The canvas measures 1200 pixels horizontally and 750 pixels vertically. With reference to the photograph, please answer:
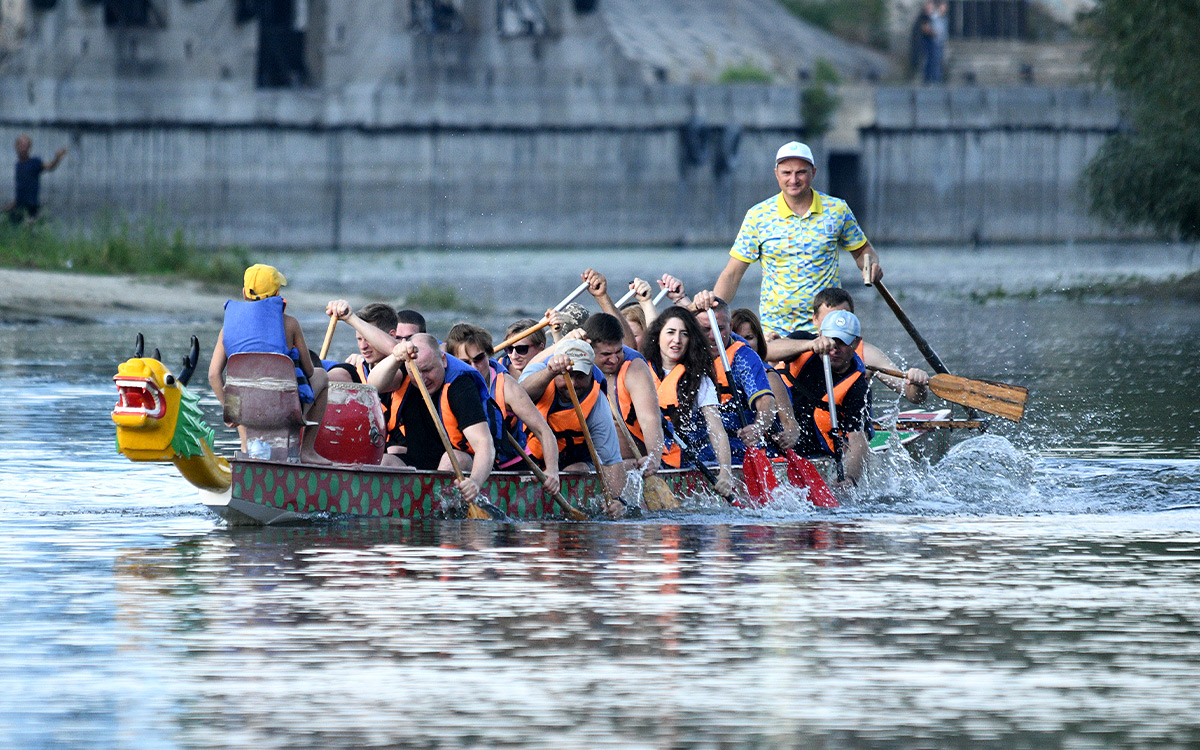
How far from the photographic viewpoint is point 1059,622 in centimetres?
841

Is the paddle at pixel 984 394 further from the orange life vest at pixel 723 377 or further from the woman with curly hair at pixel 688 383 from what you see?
the woman with curly hair at pixel 688 383

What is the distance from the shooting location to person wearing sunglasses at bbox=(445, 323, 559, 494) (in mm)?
11094

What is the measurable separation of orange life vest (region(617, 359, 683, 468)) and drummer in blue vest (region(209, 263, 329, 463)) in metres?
1.68

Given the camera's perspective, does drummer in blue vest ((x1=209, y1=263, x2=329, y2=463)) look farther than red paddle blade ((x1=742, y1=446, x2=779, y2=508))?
No

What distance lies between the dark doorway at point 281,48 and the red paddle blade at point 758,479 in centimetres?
3911

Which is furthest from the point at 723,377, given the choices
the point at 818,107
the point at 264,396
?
the point at 818,107

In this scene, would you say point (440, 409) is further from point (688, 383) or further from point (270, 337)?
point (688, 383)

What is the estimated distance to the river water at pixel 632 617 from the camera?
6.74m

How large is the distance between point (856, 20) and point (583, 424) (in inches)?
2266

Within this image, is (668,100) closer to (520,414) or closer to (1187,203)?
(1187,203)

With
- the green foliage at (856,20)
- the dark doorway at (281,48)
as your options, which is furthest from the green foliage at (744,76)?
the dark doorway at (281,48)

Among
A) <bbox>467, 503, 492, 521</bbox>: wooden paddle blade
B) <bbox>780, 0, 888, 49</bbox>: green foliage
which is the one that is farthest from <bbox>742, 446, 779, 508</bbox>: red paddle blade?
<bbox>780, 0, 888, 49</bbox>: green foliage

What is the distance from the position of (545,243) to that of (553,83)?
172 inches

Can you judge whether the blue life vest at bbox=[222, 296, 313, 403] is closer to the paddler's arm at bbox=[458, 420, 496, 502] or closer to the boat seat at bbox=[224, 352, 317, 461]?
the boat seat at bbox=[224, 352, 317, 461]
